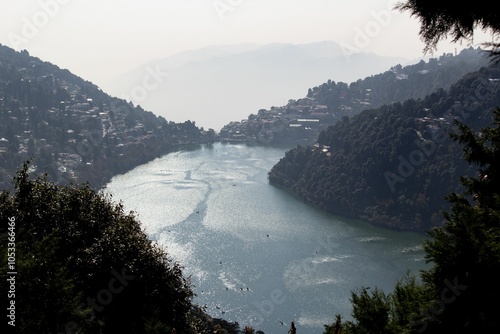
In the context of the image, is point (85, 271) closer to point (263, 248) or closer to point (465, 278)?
point (465, 278)

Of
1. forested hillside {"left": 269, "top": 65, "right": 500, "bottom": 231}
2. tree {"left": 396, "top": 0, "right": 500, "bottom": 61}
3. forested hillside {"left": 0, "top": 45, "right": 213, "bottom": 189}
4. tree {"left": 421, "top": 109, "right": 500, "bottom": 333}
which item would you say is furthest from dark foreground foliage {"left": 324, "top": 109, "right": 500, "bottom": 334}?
forested hillside {"left": 0, "top": 45, "right": 213, "bottom": 189}

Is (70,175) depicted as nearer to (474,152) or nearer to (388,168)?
(388,168)

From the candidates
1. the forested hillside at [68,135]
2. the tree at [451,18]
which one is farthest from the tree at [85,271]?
the forested hillside at [68,135]

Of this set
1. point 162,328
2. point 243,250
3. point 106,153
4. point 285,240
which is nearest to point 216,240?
point 243,250

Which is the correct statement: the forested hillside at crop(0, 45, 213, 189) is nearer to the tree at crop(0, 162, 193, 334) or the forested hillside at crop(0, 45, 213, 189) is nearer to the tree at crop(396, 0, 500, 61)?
the tree at crop(0, 162, 193, 334)

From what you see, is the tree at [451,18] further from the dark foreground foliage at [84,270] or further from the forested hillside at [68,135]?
the forested hillside at [68,135]

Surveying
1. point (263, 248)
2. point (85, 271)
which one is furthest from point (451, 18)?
point (263, 248)
